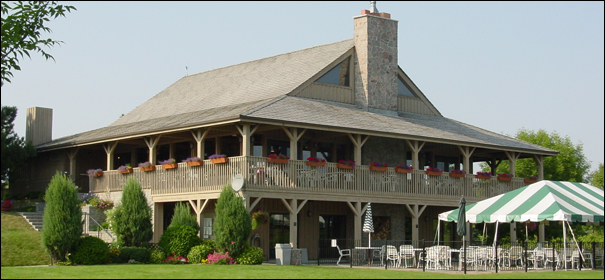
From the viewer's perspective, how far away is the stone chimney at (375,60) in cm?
3194

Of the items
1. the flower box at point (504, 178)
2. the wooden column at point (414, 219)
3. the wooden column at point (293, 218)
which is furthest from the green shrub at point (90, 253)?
the flower box at point (504, 178)

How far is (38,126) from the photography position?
1448 inches

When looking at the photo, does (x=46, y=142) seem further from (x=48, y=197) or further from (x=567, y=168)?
(x=567, y=168)

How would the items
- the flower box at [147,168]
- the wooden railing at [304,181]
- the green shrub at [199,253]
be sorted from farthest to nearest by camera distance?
the flower box at [147,168]
the wooden railing at [304,181]
the green shrub at [199,253]

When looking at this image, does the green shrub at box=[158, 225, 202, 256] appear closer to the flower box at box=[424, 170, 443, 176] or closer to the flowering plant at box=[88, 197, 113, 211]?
the flowering plant at box=[88, 197, 113, 211]

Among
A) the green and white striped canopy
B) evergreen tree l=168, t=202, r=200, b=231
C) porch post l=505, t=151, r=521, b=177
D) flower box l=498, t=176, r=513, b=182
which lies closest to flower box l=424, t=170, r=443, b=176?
flower box l=498, t=176, r=513, b=182

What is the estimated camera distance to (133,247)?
25.3 metres

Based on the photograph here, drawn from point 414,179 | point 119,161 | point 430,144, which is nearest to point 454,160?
point 430,144

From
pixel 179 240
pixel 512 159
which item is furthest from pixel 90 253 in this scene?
pixel 512 159

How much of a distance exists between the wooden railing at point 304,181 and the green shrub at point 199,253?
2132 mm

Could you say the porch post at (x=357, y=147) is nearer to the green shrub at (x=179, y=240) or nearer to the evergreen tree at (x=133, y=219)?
the green shrub at (x=179, y=240)

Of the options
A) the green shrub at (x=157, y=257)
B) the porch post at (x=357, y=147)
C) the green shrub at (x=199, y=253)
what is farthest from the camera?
the porch post at (x=357, y=147)

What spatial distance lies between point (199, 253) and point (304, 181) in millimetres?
4246

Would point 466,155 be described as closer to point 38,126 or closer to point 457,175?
point 457,175
